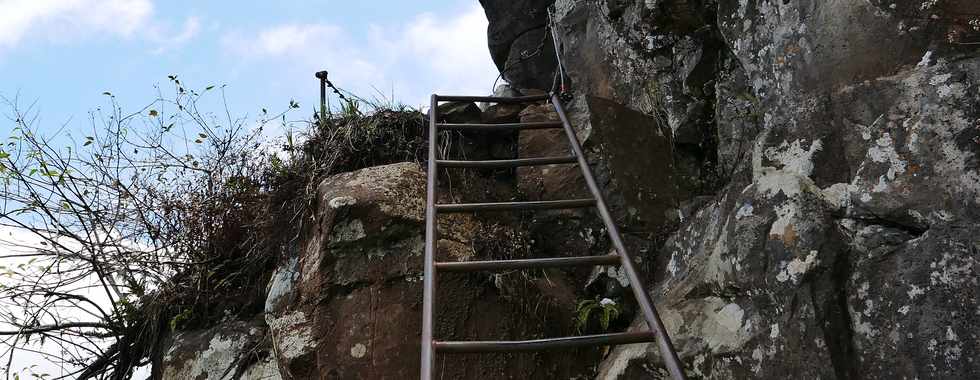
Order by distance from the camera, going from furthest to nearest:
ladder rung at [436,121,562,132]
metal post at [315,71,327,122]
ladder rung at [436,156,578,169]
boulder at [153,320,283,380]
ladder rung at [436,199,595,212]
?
1. metal post at [315,71,327,122]
2. ladder rung at [436,121,562,132]
3. boulder at [153,320,283,380]
4. ladder rung at [436,156,578,169]
5. ladder rung at [436,199,595,212]

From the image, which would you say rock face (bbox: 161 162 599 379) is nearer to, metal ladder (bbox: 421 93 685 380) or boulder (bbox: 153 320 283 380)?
boulder (bbox: 153 320 283 380)

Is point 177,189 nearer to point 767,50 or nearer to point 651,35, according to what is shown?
point 651,35

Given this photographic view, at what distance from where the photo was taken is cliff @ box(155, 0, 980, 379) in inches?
81.4

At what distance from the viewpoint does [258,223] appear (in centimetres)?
400

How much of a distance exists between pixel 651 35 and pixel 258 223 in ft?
7.47

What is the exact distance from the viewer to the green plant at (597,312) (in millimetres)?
3109

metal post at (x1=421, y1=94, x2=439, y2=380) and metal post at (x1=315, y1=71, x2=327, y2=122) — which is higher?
metal post at (x1=315, y1=71, x2=327, y2=122)

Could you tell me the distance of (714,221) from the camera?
2.95 metres

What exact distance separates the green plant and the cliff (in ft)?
0.14

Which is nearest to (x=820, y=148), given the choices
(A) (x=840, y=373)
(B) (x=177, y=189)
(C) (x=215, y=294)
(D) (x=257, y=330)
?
(A) (x=840, y=373)

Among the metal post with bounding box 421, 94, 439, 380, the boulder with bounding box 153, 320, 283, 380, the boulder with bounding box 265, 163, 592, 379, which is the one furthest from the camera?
the boulder with bounding box 153, 320, 283, 380

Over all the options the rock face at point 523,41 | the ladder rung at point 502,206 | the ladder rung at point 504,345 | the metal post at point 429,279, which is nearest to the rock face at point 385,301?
the metal post at point 429,279

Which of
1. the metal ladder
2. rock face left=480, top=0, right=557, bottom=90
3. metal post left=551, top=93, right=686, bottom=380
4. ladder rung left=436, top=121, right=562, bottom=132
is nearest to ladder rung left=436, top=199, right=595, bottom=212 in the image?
the metal ladder

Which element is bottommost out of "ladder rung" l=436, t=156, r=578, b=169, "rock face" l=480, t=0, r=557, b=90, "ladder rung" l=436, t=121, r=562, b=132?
"ladder rung" l=436, t=156, r=578, b=169
